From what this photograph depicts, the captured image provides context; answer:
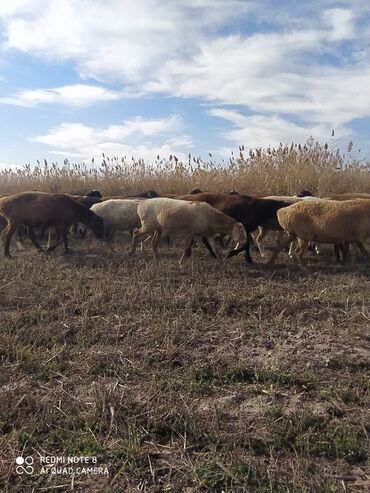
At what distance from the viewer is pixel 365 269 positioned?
9.28 metres

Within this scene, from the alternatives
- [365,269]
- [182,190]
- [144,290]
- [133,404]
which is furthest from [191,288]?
[182,190]

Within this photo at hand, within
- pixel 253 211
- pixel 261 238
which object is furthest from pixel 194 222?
pixel 261 238

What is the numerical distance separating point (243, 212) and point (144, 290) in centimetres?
442

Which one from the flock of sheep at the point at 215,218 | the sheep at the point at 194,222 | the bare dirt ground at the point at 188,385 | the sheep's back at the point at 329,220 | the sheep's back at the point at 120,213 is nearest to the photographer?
the bare dirt ground at the point at 188,385

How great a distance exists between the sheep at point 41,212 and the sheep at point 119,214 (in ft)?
1.33

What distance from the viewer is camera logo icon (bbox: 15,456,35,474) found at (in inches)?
131

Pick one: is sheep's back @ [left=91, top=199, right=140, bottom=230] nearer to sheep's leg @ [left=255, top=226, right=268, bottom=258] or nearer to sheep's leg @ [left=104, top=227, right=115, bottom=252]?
sheep's leg @ [left=104, top=227, right=115, bottom=252]

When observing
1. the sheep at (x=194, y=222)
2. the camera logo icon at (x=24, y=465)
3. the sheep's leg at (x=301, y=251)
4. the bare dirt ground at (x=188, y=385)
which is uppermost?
the sheep at (x=194, y=222)

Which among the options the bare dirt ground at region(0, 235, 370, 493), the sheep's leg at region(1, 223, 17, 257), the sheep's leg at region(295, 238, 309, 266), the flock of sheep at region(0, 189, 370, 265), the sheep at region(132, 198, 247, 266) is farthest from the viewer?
the sheep's leg at region(1, 223, 17, 257)

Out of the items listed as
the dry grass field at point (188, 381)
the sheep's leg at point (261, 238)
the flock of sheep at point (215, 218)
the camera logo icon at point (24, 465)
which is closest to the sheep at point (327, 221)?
the flock of sheep at point (215, 218)

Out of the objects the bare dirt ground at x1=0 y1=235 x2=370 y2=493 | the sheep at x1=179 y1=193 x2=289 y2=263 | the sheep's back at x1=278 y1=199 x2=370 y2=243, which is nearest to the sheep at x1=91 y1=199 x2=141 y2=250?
the sheep at x1=179 y1=193 x2=289 y2=263

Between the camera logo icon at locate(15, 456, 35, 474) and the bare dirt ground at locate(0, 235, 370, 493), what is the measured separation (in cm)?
4

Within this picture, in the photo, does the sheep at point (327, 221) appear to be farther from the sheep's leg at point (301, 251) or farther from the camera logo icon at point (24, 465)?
the camera logo icon at point (24, 465)

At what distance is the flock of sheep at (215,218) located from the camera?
9266 millimetres
